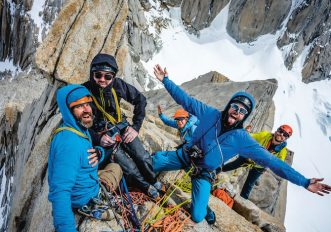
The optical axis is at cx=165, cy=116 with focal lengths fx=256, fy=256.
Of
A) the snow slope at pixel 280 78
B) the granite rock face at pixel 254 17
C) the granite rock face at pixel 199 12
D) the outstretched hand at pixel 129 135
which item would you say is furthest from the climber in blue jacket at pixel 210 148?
the granite rock face at pixel 254 17

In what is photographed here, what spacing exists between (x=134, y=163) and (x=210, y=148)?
1723 millimetres

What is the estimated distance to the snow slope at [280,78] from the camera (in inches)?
1852

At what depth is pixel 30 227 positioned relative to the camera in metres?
5.36

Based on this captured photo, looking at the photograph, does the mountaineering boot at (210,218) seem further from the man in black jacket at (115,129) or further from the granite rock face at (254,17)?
the granite rock face at (254,17)

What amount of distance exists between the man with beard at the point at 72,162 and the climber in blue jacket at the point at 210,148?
2364mm

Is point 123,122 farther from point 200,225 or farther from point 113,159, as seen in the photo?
point 200,225

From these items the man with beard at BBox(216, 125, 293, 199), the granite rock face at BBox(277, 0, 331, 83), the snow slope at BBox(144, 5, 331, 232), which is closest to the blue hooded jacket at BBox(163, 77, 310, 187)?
the man with beard at BBox(216, 125, 293, 199)

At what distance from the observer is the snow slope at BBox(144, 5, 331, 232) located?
47.0 m

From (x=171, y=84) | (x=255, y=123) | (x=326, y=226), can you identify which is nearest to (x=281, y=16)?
(x=326, y=226)

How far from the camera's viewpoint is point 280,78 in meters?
57.4

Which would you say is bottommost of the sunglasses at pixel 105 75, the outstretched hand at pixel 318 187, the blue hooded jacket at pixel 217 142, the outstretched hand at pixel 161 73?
the outstretched hand at pixel 318 187

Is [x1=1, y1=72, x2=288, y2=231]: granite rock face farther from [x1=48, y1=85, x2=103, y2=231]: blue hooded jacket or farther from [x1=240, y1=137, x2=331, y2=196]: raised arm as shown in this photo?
[x1=240, y1=137, x2=331, y2=196]: raised arm

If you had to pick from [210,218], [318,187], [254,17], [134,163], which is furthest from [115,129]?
[254,17]

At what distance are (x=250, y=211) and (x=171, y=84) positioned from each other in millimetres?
3922
